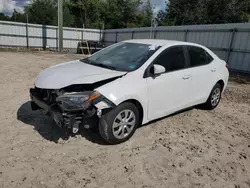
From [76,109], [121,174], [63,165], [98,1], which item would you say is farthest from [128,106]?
[98,1]

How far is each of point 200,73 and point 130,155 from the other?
2.40 meters

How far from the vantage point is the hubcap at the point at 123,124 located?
3244 mm

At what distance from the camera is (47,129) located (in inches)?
147

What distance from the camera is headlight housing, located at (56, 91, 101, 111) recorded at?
118 inches

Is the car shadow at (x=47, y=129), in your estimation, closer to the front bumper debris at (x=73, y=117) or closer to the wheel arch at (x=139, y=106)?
the front bumper debris at (x=73, y=117)

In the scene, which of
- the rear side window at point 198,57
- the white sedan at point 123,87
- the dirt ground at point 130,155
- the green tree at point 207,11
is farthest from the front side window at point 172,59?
the green tree at point 207,11

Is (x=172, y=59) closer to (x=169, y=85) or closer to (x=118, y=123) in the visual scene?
(x=169, y=85)

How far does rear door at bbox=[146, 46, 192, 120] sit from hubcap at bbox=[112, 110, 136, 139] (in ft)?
1.35

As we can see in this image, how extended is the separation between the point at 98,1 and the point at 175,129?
113 ft

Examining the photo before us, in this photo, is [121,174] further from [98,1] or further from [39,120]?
[98,1]

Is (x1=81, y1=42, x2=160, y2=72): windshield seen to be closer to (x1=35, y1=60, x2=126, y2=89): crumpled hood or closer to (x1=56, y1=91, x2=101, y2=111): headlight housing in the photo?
(x1=35, y1=60, x2=126, y2=89): crumpled hood

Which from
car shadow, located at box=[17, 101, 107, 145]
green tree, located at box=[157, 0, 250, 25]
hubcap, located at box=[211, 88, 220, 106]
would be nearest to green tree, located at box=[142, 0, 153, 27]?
green tree, located at box=[157, 0, 250, 25]

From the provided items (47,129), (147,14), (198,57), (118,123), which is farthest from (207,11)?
(47,129)

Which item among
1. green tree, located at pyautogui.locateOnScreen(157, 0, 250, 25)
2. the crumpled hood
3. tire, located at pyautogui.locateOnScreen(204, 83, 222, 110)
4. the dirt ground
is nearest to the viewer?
the dirt ground
